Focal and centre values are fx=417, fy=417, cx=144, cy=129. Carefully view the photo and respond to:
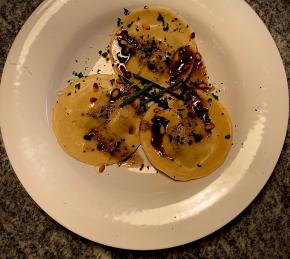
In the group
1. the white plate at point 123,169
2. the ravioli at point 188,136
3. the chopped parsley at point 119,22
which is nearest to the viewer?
the white plate at point 123,169

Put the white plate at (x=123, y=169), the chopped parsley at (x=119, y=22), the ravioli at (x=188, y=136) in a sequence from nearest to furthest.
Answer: the white plate at (x=123, y=169) → the ravioli at (x=188, y=136) → the chopped parsley at (x=119, y=22)

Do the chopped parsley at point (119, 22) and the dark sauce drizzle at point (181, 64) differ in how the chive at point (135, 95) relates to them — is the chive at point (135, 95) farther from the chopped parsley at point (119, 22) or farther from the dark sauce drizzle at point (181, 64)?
the chopped parsley at point (119, 22)

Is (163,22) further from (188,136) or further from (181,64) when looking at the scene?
(188,136)

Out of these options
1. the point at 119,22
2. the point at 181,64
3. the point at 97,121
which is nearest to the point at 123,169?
the point at 97,121

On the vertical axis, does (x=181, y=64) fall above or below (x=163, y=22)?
below

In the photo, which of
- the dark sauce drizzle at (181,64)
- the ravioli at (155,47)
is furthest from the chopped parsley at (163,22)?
the dark sauce drizzle at (181,64)

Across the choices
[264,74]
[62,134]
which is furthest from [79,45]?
[264,74]

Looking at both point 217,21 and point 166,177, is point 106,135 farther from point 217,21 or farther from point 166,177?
point 217,21
